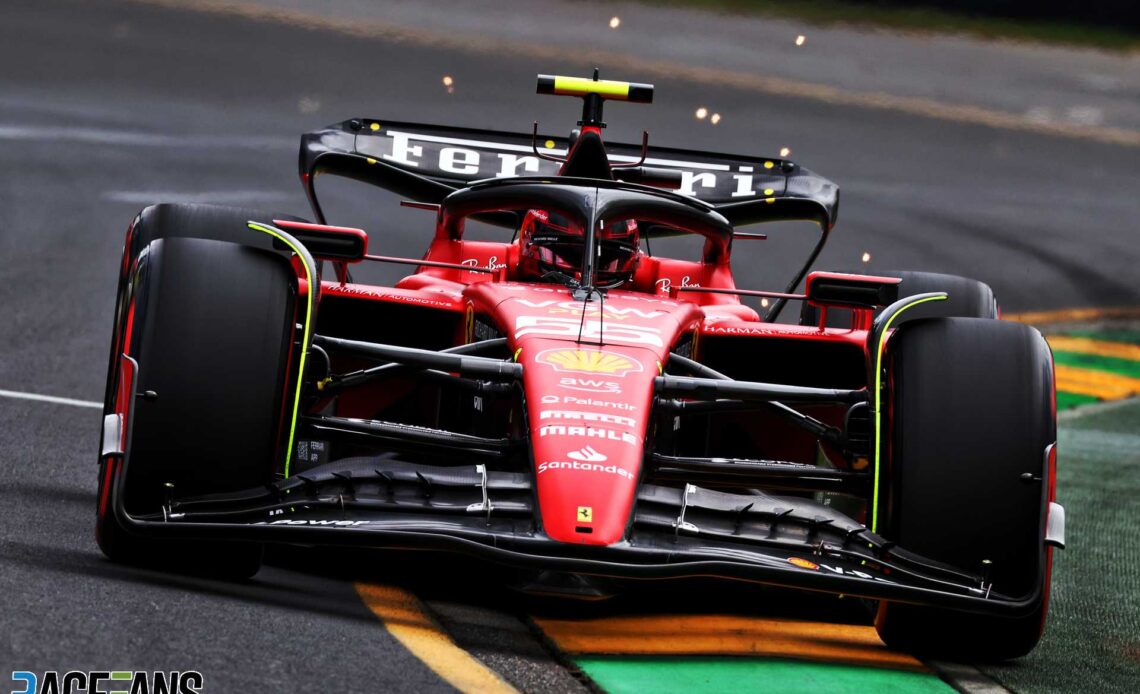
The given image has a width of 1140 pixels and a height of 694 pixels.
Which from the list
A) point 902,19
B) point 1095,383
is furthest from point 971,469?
point 902,19

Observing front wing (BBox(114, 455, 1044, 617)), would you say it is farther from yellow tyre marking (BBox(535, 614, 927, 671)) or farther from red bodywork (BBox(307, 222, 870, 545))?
yellow tyre marking (BBox(535, 614, 927, 671))

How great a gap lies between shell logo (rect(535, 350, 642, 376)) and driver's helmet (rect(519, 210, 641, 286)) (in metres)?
1.28

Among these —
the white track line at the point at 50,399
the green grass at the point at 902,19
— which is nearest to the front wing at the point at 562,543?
the white track line at the point at 50,399

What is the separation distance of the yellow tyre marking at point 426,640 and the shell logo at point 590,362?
853mm

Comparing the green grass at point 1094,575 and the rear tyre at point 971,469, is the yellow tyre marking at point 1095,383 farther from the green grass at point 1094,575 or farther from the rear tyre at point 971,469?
the rear tyre at point 971,469

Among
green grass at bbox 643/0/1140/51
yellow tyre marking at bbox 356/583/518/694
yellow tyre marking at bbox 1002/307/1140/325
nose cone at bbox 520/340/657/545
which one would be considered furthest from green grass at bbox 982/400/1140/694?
green grass at bbox 643/0/1140/51

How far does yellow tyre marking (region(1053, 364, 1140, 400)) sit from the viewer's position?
12172 millimetres

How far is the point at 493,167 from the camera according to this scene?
8727mm

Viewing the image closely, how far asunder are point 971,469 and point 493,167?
164 inches

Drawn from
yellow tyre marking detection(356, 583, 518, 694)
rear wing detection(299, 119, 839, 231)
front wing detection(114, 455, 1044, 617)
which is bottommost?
yellow tyre marking detection(356, 583, 518, 694)

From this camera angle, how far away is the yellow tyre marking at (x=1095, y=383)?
1217cm

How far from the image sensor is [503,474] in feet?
16.5

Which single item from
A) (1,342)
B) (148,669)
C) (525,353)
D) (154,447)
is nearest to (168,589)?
(154,447)

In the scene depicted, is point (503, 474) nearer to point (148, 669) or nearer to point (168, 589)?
point (168, 589)
